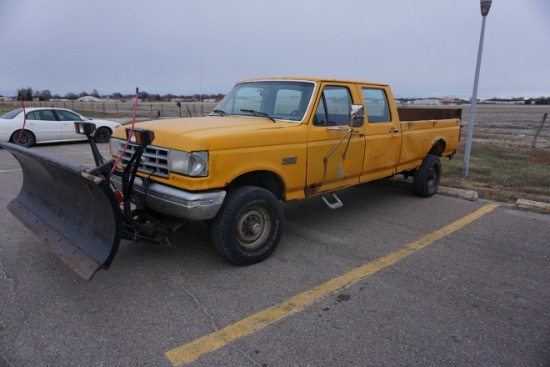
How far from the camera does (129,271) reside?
13.2ft

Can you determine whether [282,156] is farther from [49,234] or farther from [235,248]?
[49,234]

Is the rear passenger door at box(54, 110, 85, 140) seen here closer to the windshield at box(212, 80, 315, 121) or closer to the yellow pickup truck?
the yellow pickup truck

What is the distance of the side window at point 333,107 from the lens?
484 centimetres

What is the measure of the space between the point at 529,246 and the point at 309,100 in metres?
3.22

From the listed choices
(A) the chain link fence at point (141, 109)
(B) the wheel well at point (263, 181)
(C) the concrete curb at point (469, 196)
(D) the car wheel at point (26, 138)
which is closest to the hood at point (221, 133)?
(B) the wheel well at point (263, 181)

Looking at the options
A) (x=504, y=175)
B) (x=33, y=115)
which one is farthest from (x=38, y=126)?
(x=504, y=175)

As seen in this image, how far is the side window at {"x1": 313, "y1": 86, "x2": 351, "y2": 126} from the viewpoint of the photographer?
190 inches

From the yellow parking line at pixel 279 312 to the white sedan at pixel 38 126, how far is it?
12.3 meters

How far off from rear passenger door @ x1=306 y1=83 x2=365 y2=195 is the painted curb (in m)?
2.97

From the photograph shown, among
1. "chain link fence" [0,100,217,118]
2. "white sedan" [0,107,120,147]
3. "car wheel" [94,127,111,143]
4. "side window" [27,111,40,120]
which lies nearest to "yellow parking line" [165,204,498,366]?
"white sedan" [0,107,120,147]

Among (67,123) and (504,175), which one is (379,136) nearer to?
(504,175)

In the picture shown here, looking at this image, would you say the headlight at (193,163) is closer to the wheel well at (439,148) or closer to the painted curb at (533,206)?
the wheel well at (439,148)


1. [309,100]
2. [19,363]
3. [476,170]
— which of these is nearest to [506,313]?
[309,100]

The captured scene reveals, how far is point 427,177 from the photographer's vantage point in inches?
279
